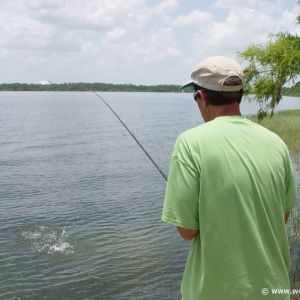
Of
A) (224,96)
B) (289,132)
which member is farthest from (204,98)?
(289,132)

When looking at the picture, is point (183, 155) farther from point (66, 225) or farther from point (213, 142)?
point (66, 225)

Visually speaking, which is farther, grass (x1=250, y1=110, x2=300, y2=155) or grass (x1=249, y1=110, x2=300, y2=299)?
grass (x1=250, y1=110, x2=300, y2=155)

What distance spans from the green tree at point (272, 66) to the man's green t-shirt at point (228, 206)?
20.0 feet

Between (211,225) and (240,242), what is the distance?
163mm

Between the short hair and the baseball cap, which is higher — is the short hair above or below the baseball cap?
below

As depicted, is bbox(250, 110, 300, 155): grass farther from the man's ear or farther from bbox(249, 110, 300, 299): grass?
the man's ear

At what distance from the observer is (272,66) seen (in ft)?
27.1

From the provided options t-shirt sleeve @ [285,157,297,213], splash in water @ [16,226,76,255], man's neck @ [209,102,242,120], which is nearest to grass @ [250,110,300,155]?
splash in water @ [16,226,76,255]

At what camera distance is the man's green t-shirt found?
195 centimetres

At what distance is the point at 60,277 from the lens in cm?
733

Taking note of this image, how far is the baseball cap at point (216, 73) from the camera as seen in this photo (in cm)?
208

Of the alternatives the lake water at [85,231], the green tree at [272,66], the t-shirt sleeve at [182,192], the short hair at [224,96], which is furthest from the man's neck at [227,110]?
the green tree at [272,66]

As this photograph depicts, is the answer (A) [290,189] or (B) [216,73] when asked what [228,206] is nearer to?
(A) [290,189]

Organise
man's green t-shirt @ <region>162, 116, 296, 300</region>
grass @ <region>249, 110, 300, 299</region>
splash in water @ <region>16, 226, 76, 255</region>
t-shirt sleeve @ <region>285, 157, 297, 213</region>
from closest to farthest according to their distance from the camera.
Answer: man's green t-shirt @ <region>162, 116, 296, 300</region>, t-shirt sleeve @ <region>285, 157, 297, 213</region>, grass @ <region>249, 110, 300, 299</region>, splash in water @ <region>16, 226, 76, 255</region>
